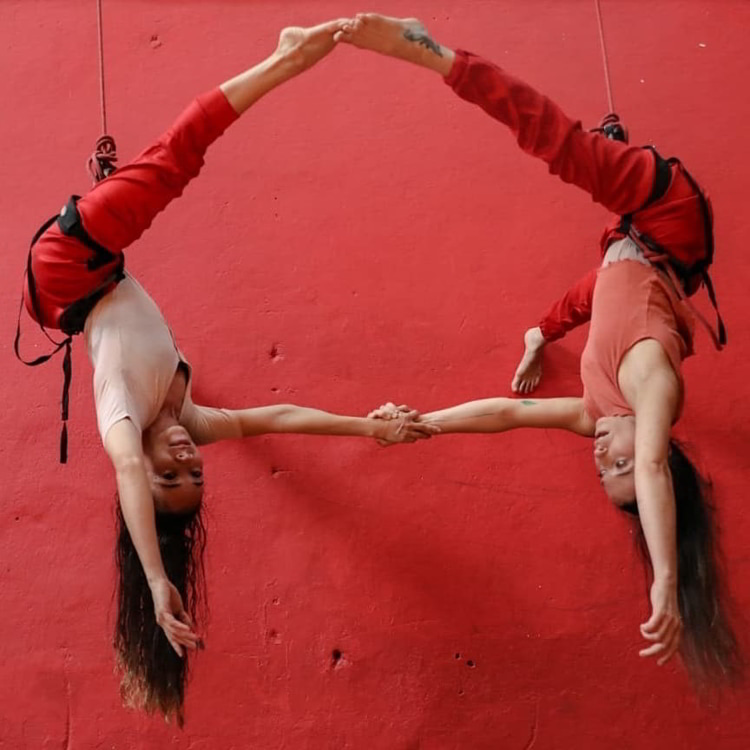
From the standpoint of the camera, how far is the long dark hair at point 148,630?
8.13 feet

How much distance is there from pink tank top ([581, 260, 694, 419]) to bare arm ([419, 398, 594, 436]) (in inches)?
3.2

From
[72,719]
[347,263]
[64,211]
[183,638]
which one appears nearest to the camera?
[183,638]

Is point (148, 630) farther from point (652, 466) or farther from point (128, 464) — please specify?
point (652, 466)

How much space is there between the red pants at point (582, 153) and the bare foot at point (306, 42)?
27 cm

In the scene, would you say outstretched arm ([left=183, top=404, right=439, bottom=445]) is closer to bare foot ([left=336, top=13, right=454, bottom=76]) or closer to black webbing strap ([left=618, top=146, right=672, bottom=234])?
black webbing strap ([left=618, top=146, right=672, bottom=234])

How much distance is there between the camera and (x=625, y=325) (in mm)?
2426

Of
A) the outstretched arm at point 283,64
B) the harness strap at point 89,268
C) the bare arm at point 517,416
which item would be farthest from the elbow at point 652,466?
the harness strap at point 89,268

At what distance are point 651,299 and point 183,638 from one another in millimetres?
1198

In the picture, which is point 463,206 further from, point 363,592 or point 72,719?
point 72,719

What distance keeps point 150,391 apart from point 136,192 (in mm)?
414

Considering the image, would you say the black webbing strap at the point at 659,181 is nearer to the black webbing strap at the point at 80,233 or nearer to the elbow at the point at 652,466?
the elbow at the point at 652,466

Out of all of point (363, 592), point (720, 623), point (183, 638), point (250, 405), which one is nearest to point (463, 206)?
point (250, 405)

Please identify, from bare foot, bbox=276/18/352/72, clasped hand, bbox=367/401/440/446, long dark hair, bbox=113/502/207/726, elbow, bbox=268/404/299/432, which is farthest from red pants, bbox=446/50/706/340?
long dark hair, bbox=113/502/207/726

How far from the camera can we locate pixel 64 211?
236 centimetres
